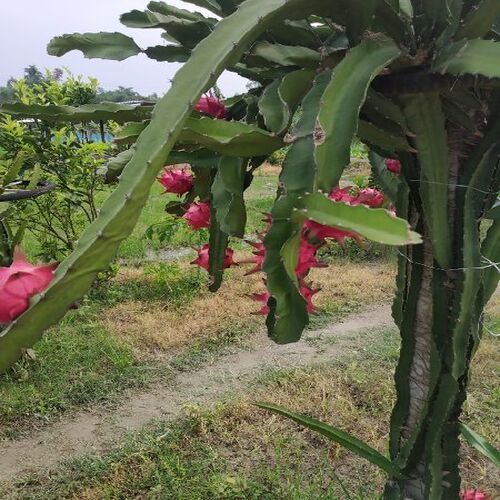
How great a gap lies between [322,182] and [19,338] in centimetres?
30

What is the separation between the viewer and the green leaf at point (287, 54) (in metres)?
0.68

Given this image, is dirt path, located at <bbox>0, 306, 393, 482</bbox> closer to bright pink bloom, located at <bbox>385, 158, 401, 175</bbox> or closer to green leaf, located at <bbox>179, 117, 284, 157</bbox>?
bright pink bloom, located at <bbox>385, 158, 401, 175</bbox>

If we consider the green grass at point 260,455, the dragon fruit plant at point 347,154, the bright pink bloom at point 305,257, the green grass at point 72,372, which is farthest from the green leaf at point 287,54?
the green grass at point 72,372

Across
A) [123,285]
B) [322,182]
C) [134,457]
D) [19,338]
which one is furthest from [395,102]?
[123,285]

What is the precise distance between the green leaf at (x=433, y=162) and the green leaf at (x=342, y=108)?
9 centimetres

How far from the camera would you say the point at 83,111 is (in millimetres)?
817

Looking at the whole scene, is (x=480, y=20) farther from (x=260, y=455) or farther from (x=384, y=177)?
(x=260, y=455)

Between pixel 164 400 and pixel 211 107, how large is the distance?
4.95 ft

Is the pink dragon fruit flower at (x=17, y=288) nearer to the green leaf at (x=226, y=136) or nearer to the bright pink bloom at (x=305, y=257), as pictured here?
the green leaf at (x=226, y=136)

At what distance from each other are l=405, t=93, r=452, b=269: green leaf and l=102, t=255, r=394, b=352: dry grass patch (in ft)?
6.06

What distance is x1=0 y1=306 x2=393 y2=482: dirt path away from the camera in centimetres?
183

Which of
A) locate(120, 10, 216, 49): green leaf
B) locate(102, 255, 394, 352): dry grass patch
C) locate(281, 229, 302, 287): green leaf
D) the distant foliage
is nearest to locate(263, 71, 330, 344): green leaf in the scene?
locate(281, 229, 302, 287): green leaf

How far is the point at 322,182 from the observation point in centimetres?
55

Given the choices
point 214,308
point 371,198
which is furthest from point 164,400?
point 371,198
